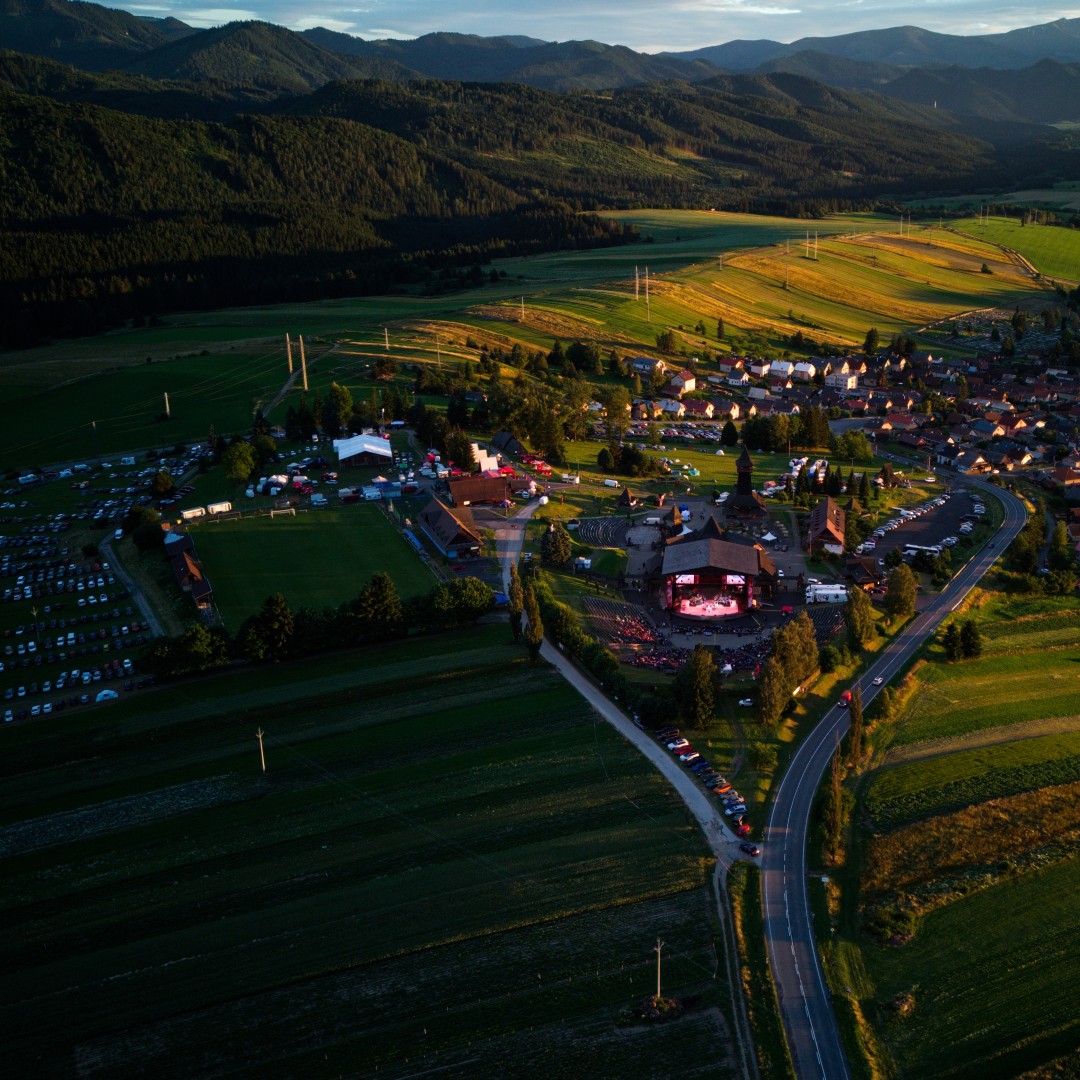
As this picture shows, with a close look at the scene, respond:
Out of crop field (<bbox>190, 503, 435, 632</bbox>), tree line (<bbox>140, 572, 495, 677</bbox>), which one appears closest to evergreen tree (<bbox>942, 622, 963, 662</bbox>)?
tree line (<bbox>140, 572, 495, 677</bbox>)

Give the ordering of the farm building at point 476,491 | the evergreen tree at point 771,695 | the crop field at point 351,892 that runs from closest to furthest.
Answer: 1. the crop field at point 351,892
2. the evergreen tree at point 771,695
3. the farm building at point 476,491

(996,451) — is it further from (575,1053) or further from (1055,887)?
(575,1053)

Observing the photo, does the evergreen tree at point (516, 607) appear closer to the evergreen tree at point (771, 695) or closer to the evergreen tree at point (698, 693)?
the evergreen tree at point (698, 693)

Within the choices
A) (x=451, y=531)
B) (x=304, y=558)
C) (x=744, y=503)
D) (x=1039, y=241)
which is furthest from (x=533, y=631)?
(x=1039, y=241)

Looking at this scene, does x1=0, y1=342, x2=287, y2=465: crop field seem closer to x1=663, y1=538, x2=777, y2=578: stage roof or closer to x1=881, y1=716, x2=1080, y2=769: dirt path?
x1=663, y1=538, x2=777, y2=578: stage roof

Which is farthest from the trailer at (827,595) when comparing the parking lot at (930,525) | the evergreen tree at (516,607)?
the evergreen tree at (516,607)

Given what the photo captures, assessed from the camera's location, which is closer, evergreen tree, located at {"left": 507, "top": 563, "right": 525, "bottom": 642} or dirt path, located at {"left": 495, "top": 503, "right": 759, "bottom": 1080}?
dirt path, located at {"left": 495, "top": 503, "right": 759, "bottom": 1080}
